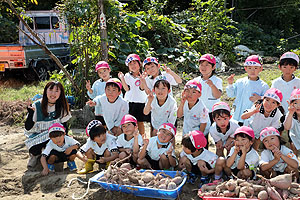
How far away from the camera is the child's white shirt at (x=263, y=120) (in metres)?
3.81

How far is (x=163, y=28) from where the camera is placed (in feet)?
30.5

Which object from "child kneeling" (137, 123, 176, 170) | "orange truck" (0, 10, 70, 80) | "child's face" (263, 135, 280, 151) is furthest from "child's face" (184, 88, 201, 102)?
"orange truck" (0, 10, 70, 80)

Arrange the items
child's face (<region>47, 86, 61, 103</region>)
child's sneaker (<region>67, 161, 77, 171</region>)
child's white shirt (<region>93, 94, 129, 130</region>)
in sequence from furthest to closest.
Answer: child's white shirt (<region>93, 94, 129, 130</region>)
child's face (<region>47, 86, 61, 103</region>)
child's sneaker (<region>67, 161, 77, 171</region>)

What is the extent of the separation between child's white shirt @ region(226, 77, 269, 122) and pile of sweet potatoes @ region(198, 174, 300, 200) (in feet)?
3.91

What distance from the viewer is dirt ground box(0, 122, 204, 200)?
11.4 ft

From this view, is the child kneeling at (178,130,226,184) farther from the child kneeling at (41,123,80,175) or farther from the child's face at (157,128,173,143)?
the child kneeling at (41,123,80,175)

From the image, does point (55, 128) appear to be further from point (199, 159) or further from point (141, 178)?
point (199, 159)

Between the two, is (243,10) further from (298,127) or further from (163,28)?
(298,127)

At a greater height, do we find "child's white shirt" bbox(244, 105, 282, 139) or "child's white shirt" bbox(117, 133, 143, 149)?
"child's white shirt" bbox(244, 105, 282, 139)

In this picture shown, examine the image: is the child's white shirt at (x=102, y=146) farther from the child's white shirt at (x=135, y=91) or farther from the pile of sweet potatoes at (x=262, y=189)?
the pile of sweet potatoes at (x=262, y=189)

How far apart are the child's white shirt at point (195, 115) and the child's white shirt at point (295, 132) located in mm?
1054

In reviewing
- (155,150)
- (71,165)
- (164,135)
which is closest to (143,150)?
(155,150)

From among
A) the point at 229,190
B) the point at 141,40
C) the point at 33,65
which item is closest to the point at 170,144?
the point at 229,190

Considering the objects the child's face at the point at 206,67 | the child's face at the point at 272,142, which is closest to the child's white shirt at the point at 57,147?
the child's face at the point at 206,67
